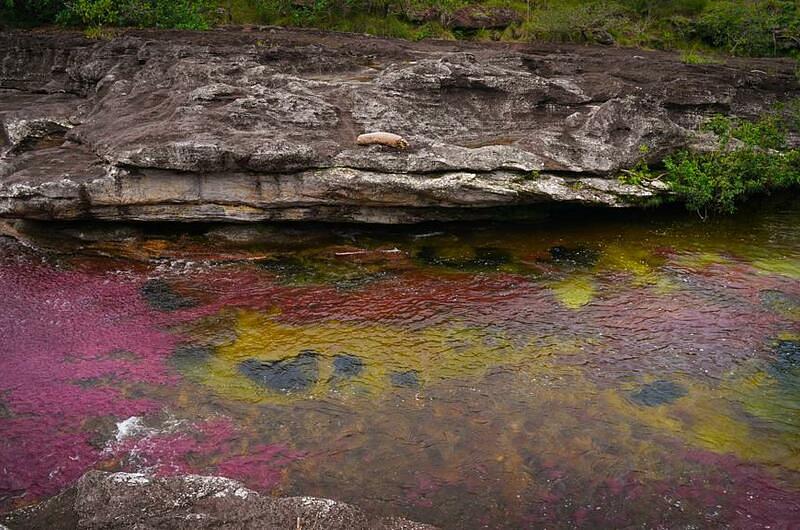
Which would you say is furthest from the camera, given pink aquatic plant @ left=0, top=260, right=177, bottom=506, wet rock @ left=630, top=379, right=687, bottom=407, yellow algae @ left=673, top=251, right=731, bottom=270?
yellow algae @ left=673, top=251, right=731, bottom=270

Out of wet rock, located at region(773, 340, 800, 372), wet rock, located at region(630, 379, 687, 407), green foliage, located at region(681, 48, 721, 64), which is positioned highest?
green foliage, located at region(681, 48, 721, 64)

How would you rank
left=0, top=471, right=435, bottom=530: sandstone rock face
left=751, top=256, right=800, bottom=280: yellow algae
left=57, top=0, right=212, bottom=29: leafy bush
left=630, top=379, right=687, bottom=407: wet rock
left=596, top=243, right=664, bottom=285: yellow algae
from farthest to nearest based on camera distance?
left=57, top=0, right=212, bottom=29: leafy bush
left=596, top=243, right=664, bottom=285: yellow algae
left=751, top=256, right=800, bottom=280: yellow algae
left=630, top=379, right=687, bottom=407: wet rock
left=0, top=471, right=435, bottom=530: sandstone rock face

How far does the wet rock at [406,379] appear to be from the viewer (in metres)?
14.1

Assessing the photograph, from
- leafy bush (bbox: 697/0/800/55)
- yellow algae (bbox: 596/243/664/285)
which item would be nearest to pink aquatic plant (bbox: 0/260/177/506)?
yellow algae (bbox: 596/243/664/285)

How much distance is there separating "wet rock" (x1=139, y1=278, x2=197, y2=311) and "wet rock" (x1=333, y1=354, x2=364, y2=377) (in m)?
4.66

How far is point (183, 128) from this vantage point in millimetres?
18609

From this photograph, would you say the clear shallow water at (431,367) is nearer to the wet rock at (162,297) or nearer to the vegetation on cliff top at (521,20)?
the wet rock at (162,297)

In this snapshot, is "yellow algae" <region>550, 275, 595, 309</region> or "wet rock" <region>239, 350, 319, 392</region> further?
"yellow algae" <region>550, 275, 595, 309</region>

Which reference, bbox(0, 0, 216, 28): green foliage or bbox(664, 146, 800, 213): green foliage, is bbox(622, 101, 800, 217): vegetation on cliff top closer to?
bbox(664, 146, 800, 213): green foliage

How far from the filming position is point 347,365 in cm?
1476

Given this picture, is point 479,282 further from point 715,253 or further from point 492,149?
point 715,253

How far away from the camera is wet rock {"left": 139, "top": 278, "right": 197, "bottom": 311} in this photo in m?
17.0

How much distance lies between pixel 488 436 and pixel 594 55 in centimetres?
1948

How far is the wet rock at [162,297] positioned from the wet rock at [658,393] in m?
11.1
